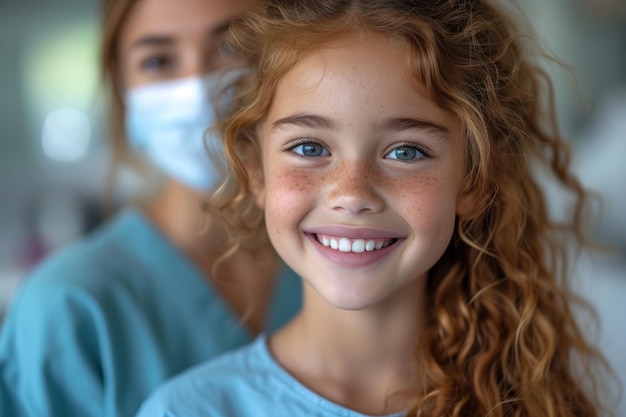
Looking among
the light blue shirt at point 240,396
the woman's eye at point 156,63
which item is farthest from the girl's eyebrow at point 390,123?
the woman's eye at point 156,63

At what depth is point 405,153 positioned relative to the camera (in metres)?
0.92

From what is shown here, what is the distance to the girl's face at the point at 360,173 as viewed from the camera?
90 centimetres

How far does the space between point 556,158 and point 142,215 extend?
73cm

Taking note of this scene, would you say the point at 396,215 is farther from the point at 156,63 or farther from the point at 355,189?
→ the point at 156,63

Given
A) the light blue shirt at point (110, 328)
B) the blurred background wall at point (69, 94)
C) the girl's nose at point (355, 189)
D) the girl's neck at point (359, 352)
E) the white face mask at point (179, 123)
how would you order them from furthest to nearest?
the blurred background wall at point (69, 94), the white face mask at point (179, 123), the light blue shirt at point (110, 328), the girl's neck at point (359, 352), the girl's nose at point (355, 189)

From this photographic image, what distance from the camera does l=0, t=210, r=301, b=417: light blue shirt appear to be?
4.05 feet

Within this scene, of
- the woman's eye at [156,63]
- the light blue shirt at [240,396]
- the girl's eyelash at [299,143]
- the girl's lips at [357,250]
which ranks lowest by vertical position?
the light blue shirt at [240,396]

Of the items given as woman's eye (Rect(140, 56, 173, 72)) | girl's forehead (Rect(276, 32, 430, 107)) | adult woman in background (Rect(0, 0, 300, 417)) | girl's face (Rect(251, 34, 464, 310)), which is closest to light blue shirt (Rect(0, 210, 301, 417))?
adult woman in background (Rect(0, 0, 300, 417))

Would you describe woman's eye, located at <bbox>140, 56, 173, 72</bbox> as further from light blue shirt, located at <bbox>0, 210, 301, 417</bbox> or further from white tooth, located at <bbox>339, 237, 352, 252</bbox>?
white tooth, located at <bbox>339, 237, 352, 252</bbox>

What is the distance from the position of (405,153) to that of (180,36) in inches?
23.4

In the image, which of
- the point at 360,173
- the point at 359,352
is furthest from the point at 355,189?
the point at 359,352

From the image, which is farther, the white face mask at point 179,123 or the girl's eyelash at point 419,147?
the white face mask at point 179,123

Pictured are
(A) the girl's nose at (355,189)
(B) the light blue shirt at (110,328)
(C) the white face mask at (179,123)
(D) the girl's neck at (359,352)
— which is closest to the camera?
(A) the girl's nose at (355,189)

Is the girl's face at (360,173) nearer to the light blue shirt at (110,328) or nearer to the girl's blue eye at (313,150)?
the girl's blue eye at (313,150)
